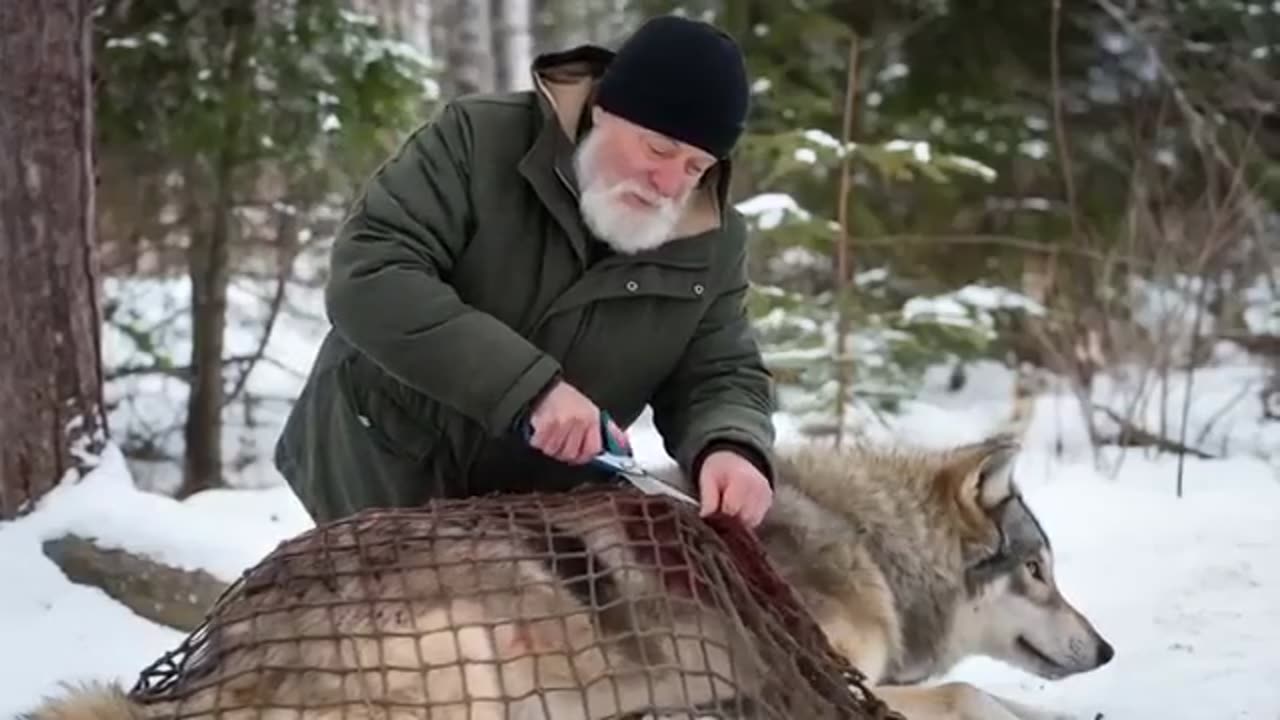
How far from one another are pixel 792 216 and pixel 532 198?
3.42m

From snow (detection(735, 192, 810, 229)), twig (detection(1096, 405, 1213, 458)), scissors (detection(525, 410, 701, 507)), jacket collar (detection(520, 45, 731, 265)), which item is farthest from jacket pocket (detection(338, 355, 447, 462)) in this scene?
twig (detection(1096, 405, 1213, 458))

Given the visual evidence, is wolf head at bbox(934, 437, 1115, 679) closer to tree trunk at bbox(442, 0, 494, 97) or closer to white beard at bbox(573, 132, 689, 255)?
white beard at bbox(573, 132, 689, 255)

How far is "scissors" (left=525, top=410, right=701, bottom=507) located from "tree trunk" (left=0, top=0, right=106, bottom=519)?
2504mm

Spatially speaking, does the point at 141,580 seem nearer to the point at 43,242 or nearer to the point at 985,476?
the point at 43,242

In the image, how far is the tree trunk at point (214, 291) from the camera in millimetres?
6590

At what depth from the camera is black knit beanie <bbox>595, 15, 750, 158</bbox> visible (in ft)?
9.22

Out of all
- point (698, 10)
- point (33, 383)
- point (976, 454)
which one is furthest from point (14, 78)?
point (698, 10)

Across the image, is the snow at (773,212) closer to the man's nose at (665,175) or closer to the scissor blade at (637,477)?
the man's nose at (665,175)

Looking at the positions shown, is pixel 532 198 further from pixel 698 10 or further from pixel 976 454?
pixel 698 10

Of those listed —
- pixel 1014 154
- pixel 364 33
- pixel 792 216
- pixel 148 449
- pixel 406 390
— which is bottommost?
pixel 148 449

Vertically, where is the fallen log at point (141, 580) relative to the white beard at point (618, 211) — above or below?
below

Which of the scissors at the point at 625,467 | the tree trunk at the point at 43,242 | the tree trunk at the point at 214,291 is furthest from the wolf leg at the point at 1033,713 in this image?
the tree trunk at the point at 214,291

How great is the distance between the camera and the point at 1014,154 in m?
9.59

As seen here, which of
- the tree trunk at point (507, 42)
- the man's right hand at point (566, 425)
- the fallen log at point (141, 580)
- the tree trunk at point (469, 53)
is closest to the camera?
the man's right hand at point (566, 425)
